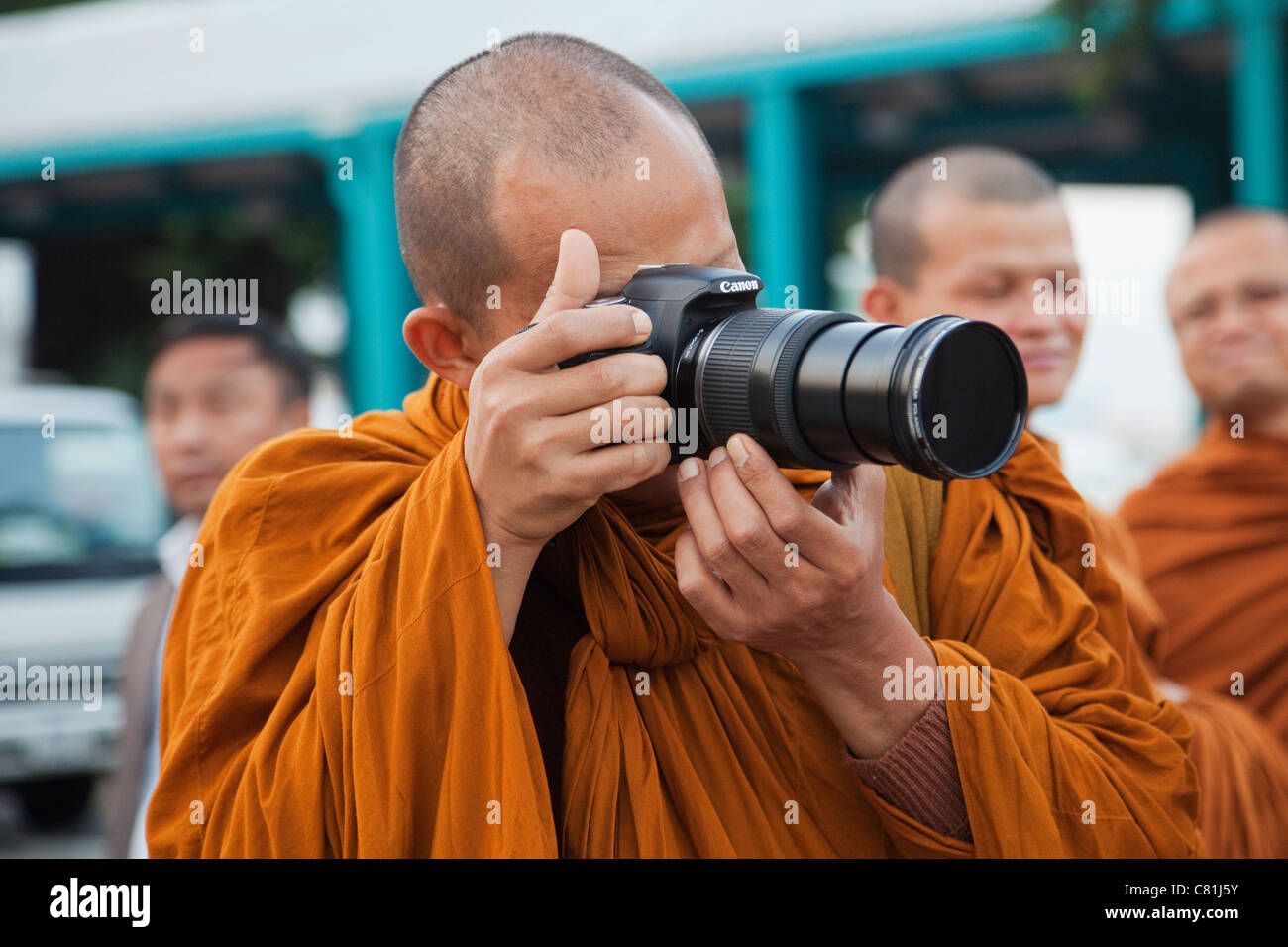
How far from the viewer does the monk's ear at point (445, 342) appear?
1552mm

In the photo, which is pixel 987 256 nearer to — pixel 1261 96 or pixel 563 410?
pixel 563 410

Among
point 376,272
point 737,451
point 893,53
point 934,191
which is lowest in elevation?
point 737,451

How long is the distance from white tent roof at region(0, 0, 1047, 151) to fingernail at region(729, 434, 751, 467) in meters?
4.89

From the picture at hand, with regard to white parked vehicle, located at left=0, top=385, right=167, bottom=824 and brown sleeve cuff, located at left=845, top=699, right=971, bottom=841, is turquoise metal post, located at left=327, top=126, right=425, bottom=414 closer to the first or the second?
white parked vehicle, located at left=0, top=385, right=167, bottom=824

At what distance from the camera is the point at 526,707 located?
4.28ft

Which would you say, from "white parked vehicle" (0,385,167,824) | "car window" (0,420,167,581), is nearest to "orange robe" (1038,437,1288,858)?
"white parked vehicle" (0,385,167,824)

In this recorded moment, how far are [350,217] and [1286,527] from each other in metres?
5.03

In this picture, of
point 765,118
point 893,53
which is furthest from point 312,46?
point 893,53

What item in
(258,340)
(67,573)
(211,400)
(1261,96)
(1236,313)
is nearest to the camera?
(1236,313)

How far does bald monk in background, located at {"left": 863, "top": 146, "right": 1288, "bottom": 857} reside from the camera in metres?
2.46

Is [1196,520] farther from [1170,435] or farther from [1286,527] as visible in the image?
[1170,435]

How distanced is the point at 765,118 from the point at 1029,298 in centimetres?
395
